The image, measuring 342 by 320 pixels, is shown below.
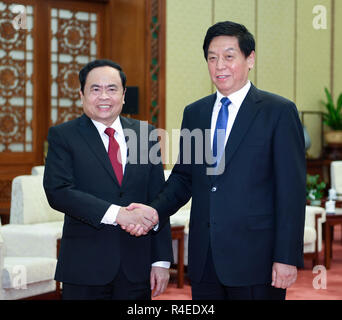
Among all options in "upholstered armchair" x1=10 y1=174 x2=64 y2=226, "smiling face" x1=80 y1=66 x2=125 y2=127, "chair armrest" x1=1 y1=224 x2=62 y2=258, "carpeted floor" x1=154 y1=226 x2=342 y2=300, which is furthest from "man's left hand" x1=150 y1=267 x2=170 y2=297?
Result: "upholstered armchair" x1=10 y1=174 x2=64 y2=226

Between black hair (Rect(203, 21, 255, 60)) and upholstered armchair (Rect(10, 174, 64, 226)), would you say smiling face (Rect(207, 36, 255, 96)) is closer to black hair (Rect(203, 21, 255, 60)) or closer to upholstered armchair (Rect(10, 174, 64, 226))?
black hair (Rect(203, 21, 255, 60))

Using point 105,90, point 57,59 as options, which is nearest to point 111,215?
point 105,90

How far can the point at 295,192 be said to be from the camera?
2102 millimetres

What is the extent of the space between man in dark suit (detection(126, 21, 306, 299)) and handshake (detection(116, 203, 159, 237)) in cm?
2

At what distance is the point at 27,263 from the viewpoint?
406 centimetres

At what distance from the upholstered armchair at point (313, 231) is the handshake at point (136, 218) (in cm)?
381

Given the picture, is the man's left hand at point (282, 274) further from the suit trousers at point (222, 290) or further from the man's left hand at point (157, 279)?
the man's left hand at point (157, 279)

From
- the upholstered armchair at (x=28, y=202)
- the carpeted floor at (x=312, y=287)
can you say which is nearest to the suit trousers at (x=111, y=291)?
the carpeted floor at (x=312, y=287)

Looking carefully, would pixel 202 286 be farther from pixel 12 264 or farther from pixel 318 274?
pixel 318 274

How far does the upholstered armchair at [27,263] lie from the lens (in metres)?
3.90

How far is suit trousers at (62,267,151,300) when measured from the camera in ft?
7.14

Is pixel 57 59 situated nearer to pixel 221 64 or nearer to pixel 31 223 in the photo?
pixel 31 223
